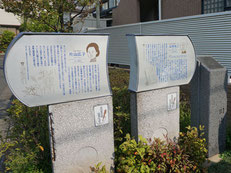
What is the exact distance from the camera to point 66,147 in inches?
108

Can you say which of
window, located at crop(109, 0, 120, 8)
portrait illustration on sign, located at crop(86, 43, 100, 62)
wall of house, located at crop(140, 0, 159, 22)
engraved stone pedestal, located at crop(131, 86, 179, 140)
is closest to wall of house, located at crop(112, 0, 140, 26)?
wall of house, located at crop(140, 0, 159, 22)

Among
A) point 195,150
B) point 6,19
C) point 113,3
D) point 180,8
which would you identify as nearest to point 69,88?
point 195,150

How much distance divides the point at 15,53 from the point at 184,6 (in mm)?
11142

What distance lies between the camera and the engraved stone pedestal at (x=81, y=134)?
2.68 m

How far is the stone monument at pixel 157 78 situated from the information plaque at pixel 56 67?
0.47 m

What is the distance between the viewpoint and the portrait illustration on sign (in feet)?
9.07

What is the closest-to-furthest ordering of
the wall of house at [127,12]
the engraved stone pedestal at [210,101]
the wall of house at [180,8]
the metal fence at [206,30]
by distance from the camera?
the engraved stone pedestal at [210,101] < the metal fence at [206,30] < the wall of house at [180,8] < the wall of house at [127,12]

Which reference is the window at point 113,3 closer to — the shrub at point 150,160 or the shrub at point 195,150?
the shrub at point 195,150

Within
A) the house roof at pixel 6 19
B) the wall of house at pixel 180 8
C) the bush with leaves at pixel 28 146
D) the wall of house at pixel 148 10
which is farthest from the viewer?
the house roof at pixel 6 19

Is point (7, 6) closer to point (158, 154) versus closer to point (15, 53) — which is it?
point (15, 53)

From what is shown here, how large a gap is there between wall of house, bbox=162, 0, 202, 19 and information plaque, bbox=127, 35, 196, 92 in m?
8.40

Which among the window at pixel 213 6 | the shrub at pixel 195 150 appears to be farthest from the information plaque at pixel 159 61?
the window at pixel 213 6

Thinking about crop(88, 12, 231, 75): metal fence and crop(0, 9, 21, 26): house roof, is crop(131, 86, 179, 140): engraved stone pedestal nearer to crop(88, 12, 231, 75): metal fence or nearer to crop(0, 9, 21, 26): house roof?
crop(88, 12, 231, 75): metal fence

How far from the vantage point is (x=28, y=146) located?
3.47 m
